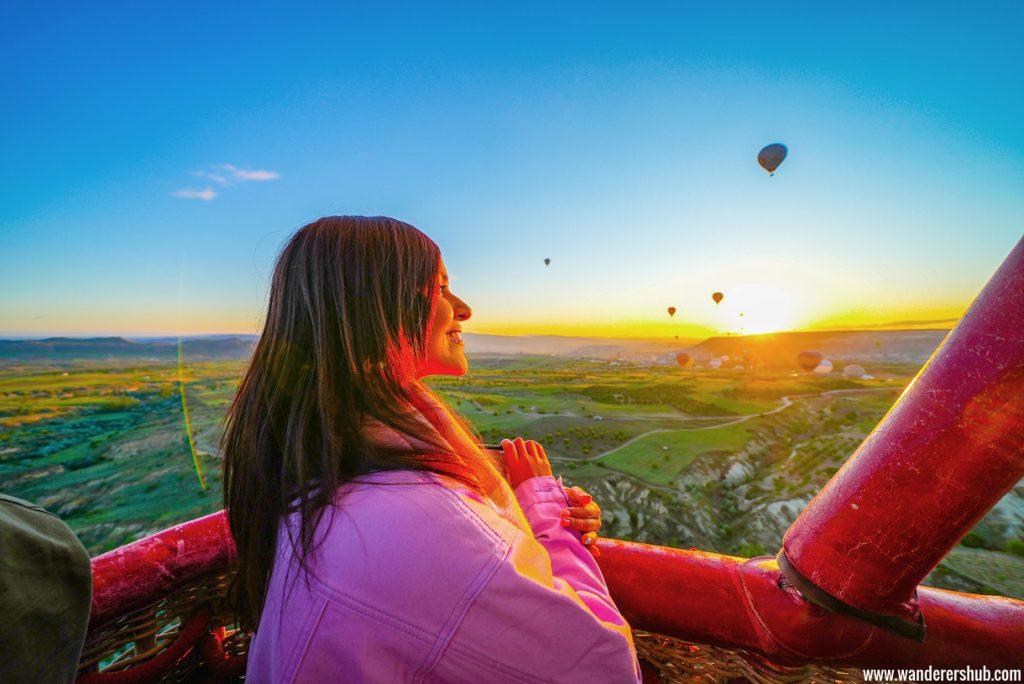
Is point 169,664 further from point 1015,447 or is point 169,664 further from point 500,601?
point 1015,447

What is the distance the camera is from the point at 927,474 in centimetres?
84

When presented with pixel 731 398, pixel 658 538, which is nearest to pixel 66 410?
pixel 658 538

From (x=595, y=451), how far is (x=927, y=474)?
52.5ft

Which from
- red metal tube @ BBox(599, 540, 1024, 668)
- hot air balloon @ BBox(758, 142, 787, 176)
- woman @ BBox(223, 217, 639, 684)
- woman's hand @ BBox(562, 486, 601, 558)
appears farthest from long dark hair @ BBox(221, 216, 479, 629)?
hot air balloon @ BBox(758, 142, 787, 176)

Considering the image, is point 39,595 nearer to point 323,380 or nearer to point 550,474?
point 323,380

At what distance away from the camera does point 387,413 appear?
3.10 feet

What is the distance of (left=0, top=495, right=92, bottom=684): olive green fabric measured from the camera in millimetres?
548

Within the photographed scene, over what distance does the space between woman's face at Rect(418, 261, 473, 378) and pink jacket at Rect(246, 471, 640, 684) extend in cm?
51

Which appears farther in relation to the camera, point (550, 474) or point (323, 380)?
point (550, 474)

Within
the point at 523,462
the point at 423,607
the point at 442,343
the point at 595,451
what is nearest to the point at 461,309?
the point at 442,343

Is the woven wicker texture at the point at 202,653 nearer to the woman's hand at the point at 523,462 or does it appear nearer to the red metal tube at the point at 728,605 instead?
the red metal tube at the point at 728,605

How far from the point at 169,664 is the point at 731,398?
1314 inches

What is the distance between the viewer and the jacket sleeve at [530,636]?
659 millimetres

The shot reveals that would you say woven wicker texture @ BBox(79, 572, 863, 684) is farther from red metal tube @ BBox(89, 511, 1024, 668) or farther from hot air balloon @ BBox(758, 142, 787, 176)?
hot air balloon @ BBox(758, 142, 787, 176)
